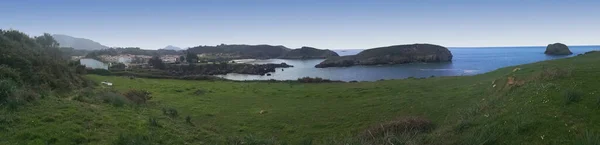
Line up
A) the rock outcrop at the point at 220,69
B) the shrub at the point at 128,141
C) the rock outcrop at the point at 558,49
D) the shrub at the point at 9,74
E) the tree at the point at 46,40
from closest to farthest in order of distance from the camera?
the shrub at the point at 128,141, the shrub at the point at 9,74, the tree at the point at 46,40, the rock outcrop at the point at 220,69, the rock outcrop at the point at 558,49

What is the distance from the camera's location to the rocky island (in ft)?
480

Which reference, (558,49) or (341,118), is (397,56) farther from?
(341,118)

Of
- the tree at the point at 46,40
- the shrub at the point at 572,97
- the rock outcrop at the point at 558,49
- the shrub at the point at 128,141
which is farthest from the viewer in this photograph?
the rock outcrop at the point at 558,49

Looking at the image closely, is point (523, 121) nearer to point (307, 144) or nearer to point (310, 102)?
point (307, 144)

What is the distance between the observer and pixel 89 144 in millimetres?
11391

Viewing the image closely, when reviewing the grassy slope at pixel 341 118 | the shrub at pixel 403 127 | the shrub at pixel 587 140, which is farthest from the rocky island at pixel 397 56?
the shrub at pixel 587 140

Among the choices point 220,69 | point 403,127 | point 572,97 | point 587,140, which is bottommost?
point 220,69

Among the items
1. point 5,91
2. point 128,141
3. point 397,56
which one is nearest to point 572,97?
point 128,141

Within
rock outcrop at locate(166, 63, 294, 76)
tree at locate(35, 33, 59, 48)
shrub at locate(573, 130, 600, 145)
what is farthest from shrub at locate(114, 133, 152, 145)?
rock outcrop at locate(166, 63, 294, 76)

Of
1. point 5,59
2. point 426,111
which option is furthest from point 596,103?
point 5,59

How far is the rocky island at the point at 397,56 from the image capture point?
146 metres

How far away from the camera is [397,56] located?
156 meters

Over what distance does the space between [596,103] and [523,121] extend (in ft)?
8.25

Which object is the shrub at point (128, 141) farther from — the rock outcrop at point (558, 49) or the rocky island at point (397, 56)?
the rock outcrop at point (558, 49)
